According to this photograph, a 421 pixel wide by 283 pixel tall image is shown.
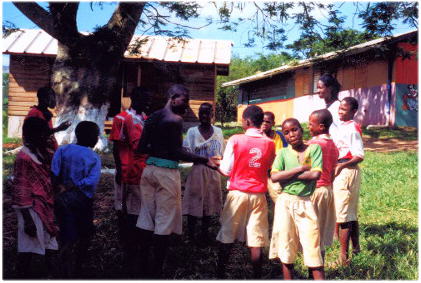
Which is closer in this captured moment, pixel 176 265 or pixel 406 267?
pixel 406 267

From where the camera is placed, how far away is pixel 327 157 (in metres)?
3.40

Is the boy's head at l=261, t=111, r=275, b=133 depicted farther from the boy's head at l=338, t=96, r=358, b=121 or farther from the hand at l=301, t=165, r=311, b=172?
the hand at l=301, t=165, r=311, b=172

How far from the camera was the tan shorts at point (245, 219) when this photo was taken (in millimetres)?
3352

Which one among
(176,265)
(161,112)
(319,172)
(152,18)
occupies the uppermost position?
(152,18)

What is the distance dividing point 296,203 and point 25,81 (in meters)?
15.1

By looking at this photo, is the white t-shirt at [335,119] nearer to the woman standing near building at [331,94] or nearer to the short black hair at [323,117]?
the woman standing near building at [331,94]

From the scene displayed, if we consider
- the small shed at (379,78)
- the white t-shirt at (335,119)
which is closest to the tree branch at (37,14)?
the white t-shirt at (335,119)

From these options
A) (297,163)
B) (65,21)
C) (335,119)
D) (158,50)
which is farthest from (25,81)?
(297,163)

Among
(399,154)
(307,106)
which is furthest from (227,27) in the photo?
(307,106)

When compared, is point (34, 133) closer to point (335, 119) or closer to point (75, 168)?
point (75, 168)

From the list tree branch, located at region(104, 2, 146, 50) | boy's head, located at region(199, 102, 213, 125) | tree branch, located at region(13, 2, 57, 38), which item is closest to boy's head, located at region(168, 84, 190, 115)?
boy's head, located at region(199, 102, 213, 125)

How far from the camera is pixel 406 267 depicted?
3.78 meters

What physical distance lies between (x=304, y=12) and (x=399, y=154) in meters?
5.12

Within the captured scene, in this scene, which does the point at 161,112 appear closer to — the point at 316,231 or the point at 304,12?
the point at 316,231
